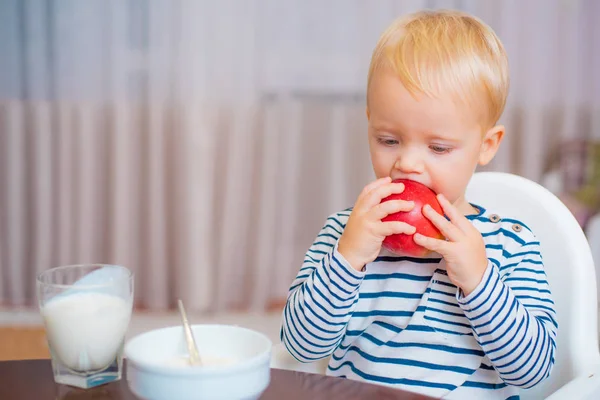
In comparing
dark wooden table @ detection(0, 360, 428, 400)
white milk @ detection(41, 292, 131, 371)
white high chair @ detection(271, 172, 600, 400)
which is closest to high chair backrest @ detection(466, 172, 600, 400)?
white high chair @ detection(271, 172, 600, 400)

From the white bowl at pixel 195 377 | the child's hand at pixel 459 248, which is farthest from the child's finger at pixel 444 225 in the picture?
the white bowl at pixel 195 377

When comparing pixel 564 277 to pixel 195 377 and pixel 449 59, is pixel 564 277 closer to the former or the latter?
pixel 449 59

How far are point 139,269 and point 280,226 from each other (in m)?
0.62

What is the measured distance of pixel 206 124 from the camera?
297 cm

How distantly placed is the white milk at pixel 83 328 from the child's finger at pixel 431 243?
0.42m

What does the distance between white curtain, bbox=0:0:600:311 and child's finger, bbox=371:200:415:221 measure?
2041 mm

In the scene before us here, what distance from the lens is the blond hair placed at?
1.00 metres

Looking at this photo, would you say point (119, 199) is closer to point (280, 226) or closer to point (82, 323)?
point (280, 226)

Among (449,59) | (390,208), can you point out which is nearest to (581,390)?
(390,208)

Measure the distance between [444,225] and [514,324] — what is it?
0.52 feet

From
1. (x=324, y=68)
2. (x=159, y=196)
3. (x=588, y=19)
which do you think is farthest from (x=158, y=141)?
(x=588, y=19)

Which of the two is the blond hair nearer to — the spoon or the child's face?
the child's face

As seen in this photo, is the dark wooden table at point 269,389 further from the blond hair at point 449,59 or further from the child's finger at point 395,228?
the blond hair at point 449,59

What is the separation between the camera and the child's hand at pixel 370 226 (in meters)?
0.96
